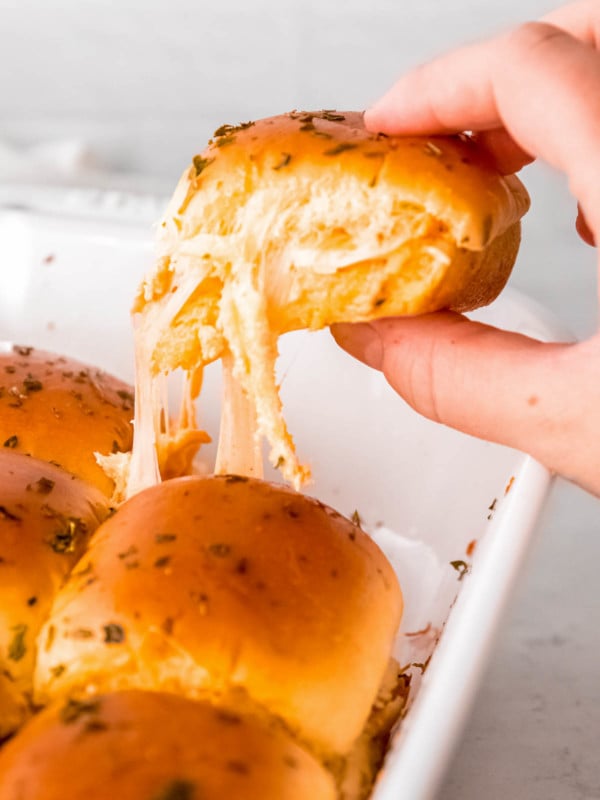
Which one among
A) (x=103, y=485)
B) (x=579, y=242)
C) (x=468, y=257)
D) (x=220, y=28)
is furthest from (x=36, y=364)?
(x=220, y=28)

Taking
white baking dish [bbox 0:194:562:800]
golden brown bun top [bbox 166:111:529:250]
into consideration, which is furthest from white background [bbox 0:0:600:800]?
golden brown bun top [bbox 166:111:529:250]

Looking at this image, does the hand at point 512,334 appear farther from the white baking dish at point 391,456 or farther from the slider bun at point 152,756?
the slider bun at point 152,756

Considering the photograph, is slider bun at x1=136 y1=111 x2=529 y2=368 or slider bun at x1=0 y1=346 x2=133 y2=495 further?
slider bun at x1=0 y1=346 x2=133 y2=495

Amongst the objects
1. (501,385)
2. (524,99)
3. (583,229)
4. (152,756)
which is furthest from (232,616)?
(583,229)

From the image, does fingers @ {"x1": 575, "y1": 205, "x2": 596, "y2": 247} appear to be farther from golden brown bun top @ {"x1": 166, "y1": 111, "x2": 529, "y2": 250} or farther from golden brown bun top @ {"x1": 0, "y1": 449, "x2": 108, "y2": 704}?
golden brown bun top @ {"x1": 0, "y1": 449, "x2": 108, "y2": 704}

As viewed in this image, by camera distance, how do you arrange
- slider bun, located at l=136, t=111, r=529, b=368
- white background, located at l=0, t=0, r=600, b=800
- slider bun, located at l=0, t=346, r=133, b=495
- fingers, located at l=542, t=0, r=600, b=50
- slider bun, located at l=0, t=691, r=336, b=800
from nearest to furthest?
slider bun, located at l=0, t=691, r=336, b=800 < slider bun, located at l=136, t=111, r=529, b=368 < fingers, located at l=542, t=0, r=600, b=50 < slider bun, located at l=0, t=346, r=133, b=495 < white background, located at l=0, t=0, r=600, b=800

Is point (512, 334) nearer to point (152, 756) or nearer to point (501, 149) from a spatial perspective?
point (501, 149)

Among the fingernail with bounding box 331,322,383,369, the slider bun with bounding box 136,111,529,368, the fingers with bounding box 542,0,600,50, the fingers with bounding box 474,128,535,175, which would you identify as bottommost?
the fingernail with bounding box 331,322,383,369
